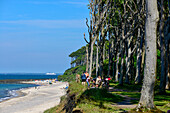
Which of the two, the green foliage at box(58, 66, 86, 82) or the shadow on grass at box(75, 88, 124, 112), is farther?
the green foliage at box(58, 66, 86, 82)

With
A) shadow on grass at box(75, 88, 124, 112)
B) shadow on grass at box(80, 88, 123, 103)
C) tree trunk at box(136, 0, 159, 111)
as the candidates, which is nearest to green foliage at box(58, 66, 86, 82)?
shadow on grass at box(80, 88, 123, 103)

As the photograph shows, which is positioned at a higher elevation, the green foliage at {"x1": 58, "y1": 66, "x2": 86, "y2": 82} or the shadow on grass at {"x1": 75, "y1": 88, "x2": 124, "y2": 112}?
the green foliage at {"x1": 58, "y1": 66, "x2": 86, "y2": 82}

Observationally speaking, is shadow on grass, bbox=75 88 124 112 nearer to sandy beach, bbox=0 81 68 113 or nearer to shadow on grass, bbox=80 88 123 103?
shadow on grass, bbox=80 88 123 103

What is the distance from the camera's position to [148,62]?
9773 mm

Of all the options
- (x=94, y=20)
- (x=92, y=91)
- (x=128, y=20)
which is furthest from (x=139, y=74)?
(x=92, y=91)

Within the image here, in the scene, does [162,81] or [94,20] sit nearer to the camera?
[162,81]

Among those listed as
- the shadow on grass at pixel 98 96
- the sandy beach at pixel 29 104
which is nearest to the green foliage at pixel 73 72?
the sandy beach at pixel 29 104

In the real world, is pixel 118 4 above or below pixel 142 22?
above

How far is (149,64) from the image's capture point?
9.74 metres

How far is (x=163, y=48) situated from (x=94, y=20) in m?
12.9

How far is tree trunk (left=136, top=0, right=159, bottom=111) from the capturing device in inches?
377

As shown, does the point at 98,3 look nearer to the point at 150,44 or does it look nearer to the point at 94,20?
the point at 94,20

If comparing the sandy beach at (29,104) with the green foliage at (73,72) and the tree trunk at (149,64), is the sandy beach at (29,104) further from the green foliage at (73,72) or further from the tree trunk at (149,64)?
the green foliage at (73,72)

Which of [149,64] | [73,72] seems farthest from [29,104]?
[73,72]
